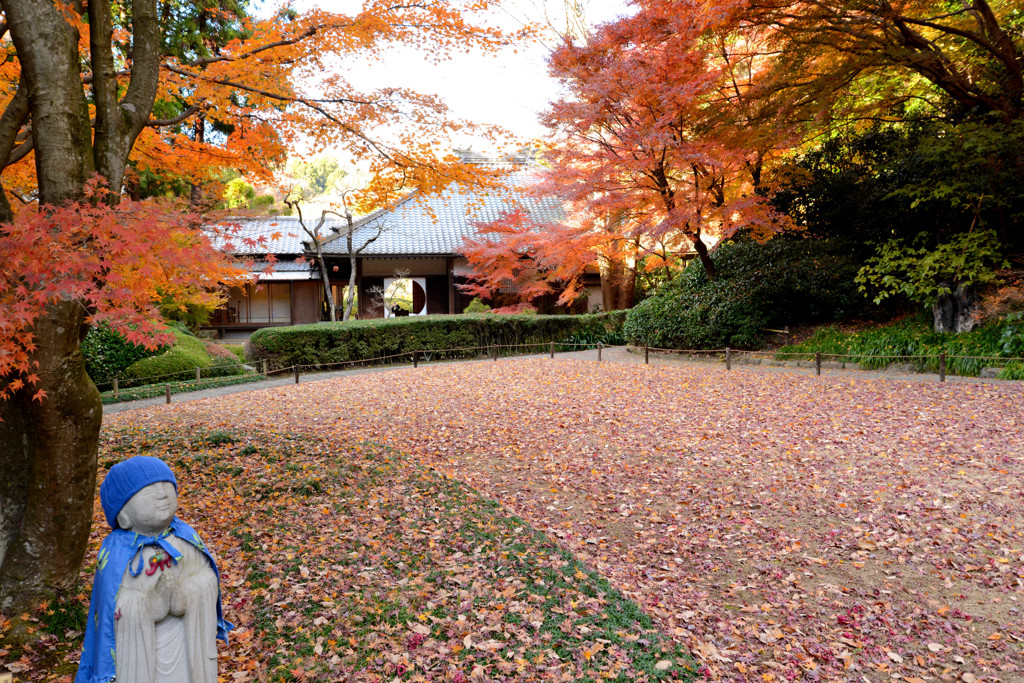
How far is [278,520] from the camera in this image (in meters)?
5.20

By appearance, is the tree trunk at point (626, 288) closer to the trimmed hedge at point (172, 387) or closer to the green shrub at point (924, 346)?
the green shrub at point (924, 346)

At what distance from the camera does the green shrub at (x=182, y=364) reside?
12969 millimetres

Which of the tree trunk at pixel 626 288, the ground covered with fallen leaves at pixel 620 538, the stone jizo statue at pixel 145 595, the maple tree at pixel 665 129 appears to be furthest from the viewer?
the tree trunk at pixel 626 288

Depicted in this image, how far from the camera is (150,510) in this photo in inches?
84.7

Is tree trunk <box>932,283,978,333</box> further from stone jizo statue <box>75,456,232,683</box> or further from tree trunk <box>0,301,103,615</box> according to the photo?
tree trunk <box>0,301,103,615</box>

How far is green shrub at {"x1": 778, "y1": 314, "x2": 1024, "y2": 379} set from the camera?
10.1m

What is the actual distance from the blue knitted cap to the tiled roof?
17.6m

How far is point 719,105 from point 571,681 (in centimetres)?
1229

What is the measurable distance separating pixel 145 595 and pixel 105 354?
12.6 metres

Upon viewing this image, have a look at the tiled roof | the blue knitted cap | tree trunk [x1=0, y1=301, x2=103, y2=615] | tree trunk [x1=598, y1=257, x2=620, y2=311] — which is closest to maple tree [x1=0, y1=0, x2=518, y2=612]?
tree trunk [x1=0, y1=301, x2=103, y2=615]

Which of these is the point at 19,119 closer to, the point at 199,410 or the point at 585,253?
the point at 199,410

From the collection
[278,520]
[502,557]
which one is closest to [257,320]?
[278,520]

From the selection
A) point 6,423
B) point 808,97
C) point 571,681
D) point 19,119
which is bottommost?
point 571,681

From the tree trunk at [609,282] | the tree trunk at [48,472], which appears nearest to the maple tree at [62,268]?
the tree trunk at [48,472]
